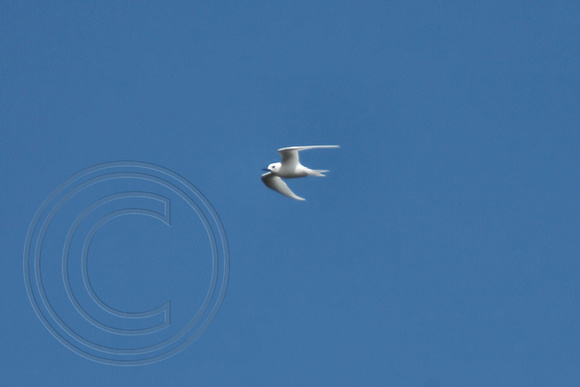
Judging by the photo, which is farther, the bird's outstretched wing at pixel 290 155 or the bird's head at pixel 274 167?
the bird's head at pixel 274 167

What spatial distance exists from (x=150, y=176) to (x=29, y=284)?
12.9 ft

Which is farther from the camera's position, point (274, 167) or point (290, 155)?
point (274, 167)

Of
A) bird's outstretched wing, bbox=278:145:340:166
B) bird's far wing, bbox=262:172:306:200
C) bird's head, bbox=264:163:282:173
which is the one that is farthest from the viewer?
bird's far wing, bbox=262:172:306:200

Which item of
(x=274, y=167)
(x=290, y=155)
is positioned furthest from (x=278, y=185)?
(x=290, y=155)

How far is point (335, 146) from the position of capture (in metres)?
27.4

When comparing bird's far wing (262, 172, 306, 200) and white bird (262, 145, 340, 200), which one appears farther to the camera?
bird's far wing (262, 172, 306, 200)

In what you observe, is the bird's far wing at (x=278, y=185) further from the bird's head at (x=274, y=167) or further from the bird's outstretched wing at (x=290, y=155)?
the bird's outstretched wing at (x=290, y=155)

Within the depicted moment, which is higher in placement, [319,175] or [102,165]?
[102,165]

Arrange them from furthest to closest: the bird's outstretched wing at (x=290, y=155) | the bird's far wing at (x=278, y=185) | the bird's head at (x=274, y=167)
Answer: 1. the bird's far wing at (x=278, y=185)
2. the bird's head at (x=274, y=167)
3. the bird's outstretched wing at (x=290, y=155)

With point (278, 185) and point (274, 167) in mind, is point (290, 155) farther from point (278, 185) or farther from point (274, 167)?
point (278, 185)

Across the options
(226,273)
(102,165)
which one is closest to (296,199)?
(226,273)

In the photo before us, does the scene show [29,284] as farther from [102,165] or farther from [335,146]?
[335,146]

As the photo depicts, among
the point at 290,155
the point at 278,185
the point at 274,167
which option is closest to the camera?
the point at 290,155

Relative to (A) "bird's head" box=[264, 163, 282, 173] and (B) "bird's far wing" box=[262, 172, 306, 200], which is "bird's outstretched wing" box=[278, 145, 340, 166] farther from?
(B) "bird's far wing" box=[262, 172, 306, 200]
